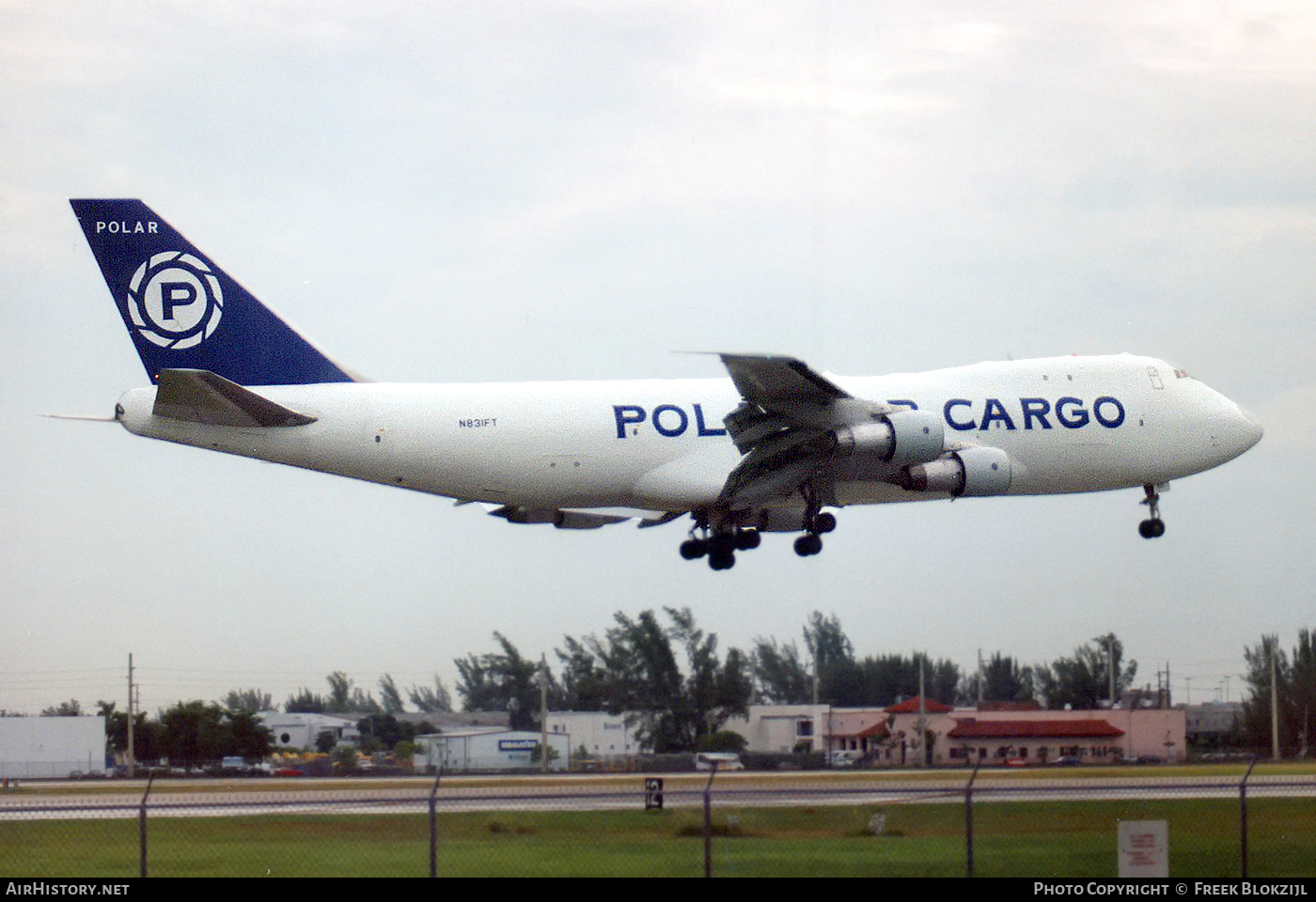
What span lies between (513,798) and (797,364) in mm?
18314

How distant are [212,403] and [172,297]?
4.78 metres

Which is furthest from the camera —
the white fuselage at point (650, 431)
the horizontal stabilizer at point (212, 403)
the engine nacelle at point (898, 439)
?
the white fuselage at point (650, 431)

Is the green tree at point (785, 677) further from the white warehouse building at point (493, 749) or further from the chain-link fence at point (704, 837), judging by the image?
the chain-link fence at point (704, 837)

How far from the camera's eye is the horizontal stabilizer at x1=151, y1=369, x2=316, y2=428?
39031mm

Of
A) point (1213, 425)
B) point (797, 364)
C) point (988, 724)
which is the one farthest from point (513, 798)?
point (988, 724)

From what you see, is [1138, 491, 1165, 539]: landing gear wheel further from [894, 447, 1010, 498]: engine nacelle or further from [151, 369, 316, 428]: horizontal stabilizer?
[151, 369, 316, 428]: horizontal stabilizer

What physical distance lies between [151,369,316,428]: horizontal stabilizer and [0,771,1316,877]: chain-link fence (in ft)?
46.0

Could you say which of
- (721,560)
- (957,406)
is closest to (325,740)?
(721,560)

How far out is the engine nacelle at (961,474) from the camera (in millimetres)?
42531

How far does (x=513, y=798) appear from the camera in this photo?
77.6 feet

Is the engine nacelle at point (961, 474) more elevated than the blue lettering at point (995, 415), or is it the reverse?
the blue lettering at point (995, 415)

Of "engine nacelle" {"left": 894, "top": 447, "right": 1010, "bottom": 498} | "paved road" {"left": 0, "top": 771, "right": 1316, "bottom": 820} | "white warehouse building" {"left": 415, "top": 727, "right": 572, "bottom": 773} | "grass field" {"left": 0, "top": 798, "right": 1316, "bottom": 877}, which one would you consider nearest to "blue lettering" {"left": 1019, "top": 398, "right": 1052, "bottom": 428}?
"engine nacelle" {"left": 894, "top": 447, "right": 1010, "bottom": 498}

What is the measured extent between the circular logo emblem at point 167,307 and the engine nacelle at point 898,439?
16.6 m

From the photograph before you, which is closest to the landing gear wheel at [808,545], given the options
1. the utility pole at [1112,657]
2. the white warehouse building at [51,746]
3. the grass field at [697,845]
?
the utility pole at [1112,657]
